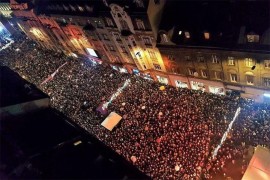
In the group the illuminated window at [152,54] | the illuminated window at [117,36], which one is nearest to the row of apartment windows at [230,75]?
the illuminated window at [152,54]

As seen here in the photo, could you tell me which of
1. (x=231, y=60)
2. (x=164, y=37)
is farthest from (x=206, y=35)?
(x=164, y=37)

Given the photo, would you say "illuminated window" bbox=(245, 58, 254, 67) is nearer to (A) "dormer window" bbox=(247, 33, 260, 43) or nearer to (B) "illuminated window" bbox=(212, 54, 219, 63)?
(A) "dormer window" bbox=(247, 33, 260, 43)

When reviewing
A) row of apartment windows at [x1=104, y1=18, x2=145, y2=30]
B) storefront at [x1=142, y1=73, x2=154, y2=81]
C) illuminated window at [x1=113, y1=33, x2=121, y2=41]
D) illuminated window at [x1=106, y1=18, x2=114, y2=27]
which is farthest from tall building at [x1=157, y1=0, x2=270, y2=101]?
illuminated window at [x1=106, y1=18, x2=114, y2=27]

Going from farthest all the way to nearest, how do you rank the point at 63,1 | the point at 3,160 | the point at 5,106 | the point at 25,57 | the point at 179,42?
the point at 25,57
the point at 63,1
the point at 179,42
the point at 5,106
the point at 3,160

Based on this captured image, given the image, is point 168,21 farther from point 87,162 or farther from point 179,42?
point 87,162

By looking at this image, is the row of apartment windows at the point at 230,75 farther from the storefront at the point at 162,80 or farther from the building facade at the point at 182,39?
the storefront at the point at 162,80

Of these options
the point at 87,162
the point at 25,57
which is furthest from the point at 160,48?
the point at 25,57

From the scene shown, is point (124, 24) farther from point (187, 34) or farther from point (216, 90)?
point (216, 90)
